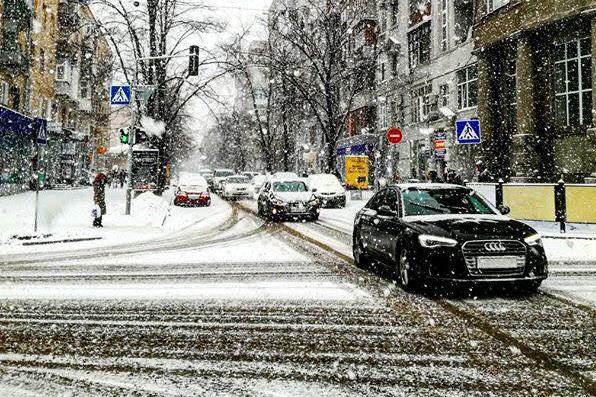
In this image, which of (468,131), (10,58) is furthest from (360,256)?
(10,58)

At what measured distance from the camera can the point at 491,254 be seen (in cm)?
652

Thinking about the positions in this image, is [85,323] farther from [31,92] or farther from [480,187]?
[31,92]

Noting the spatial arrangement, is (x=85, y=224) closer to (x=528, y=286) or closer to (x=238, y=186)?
(x=528, y=286)

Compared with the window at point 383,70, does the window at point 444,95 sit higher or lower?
lower

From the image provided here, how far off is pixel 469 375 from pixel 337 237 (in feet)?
35.7

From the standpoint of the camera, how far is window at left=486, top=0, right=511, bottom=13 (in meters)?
22.8

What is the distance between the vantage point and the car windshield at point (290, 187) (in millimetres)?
21453

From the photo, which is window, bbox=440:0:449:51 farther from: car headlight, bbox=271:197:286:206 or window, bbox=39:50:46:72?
window, bbox=39:50:46:72

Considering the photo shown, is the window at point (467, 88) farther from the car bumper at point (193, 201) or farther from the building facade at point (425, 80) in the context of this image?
the car bumper at point (193, 201)

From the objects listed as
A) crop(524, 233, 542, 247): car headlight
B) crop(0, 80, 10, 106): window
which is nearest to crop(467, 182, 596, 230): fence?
crop(524, 233, 542, 247): car headlight


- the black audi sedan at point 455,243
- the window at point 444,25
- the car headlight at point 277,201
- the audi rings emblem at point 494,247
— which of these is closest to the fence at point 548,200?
the black audi sedan at point 455,243

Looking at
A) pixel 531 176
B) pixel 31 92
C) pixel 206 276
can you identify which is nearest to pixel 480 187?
pixel 531 176

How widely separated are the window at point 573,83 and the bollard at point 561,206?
7.03m

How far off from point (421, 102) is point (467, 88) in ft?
22.7
